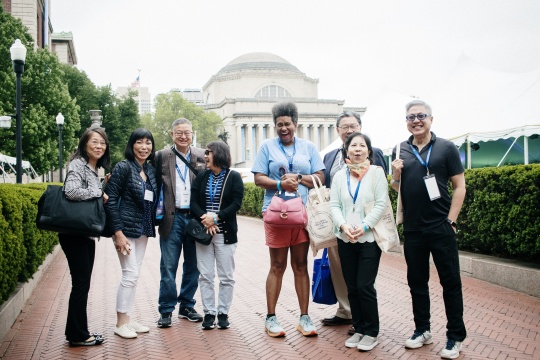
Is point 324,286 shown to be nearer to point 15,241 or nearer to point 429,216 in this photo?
point 429,216

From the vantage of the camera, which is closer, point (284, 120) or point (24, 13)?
point (284, 120)

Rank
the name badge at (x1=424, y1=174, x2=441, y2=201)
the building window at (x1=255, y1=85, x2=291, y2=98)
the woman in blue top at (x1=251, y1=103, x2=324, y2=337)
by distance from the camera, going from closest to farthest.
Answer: the name badge at (x1=424, y1=174, x2=441, y2=201)
the woman in blue top at (x1=251, y1=103, x2=324, y2=337)
the building window at (x1=255, y1=85, x2=291, y2=98)

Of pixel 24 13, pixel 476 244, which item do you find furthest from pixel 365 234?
pixel 24 13

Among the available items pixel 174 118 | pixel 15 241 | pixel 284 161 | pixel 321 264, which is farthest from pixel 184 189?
pixel 174 118

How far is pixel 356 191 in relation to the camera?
4992 millimetres

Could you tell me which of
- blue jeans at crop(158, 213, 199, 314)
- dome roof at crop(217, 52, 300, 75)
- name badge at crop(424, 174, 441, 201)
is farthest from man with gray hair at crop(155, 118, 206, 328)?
dome roof at crop(217, 52, 300, 75)

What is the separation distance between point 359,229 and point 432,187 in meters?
0.73

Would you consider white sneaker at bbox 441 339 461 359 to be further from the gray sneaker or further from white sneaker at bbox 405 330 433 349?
the gray sneaker

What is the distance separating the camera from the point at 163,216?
591cm

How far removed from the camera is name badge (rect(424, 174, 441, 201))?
466 centimetres

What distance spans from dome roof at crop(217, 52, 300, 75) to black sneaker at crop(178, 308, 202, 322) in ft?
291

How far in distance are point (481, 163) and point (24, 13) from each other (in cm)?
3242

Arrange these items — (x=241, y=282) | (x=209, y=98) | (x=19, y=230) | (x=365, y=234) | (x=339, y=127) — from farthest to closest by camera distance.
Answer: (x=209, y=98) < (x=241, y=282) < (x=19, y=230) < (x=339, y=127) < (x=365, y=234)

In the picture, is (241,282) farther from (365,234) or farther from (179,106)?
(179,106)
